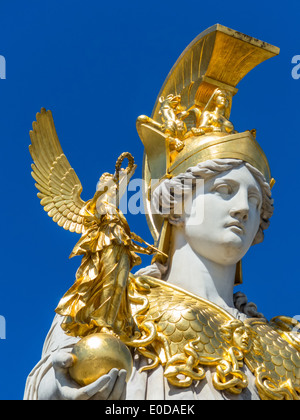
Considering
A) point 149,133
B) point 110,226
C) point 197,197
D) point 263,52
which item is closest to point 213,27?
point 263,52

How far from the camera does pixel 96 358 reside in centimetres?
748

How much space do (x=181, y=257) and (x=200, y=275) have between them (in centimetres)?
30

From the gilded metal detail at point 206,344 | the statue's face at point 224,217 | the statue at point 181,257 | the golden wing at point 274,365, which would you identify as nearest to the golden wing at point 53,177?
the statue at point 181,257

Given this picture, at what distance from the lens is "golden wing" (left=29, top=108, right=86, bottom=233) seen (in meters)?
9.62

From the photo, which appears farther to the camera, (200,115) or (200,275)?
(200,115)

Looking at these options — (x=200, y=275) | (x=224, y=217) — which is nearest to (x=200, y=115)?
(x=224, y=217)

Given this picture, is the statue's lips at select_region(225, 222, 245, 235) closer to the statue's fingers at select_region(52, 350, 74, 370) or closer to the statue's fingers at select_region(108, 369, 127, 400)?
the statue's fingers at select_region(108, 369, 127, 400)

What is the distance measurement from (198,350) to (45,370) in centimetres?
135

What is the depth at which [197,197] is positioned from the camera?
9672mm

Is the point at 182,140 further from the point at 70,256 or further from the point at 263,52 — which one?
the point at 70,256

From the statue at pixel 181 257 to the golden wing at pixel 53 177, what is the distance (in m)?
0.01

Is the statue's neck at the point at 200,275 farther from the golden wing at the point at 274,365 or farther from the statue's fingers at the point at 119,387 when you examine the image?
the statue's fingers at the point at 119,387

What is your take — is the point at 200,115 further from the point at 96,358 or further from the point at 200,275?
the point at 96,358

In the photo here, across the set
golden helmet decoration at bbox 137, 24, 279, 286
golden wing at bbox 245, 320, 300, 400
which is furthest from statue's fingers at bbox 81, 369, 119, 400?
golden helmet decoration at bbox 137, 24, 279, 286
